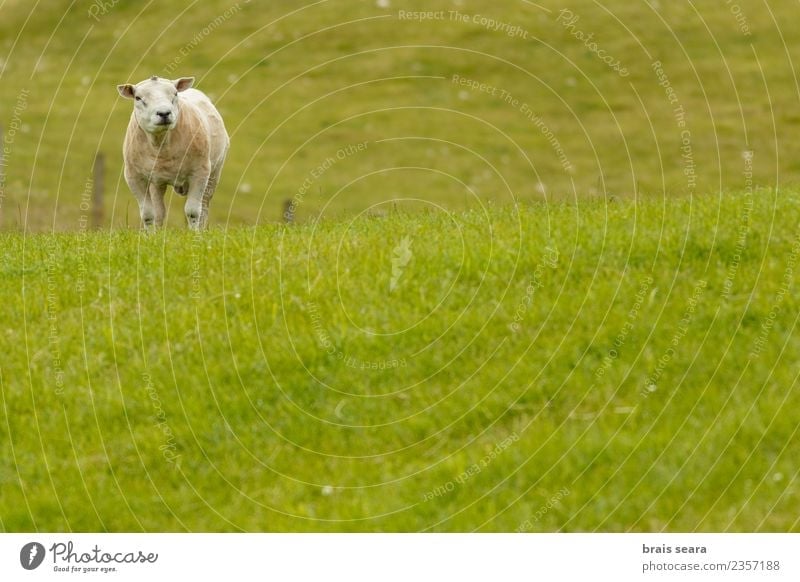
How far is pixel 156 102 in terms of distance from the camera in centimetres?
1622

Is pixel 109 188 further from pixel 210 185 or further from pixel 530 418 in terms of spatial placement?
pixel 530 418

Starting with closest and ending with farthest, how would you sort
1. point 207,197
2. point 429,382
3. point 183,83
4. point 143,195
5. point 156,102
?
point 429,382, point 156,102, point 183,83, point 143,195, point 207,197

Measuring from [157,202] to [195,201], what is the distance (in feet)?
2.98

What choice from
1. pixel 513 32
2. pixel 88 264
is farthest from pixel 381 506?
pixel 513 32

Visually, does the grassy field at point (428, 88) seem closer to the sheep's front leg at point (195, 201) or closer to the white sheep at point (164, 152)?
the white sheep at point (164, 152)

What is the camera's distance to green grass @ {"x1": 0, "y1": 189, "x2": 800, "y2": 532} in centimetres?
917

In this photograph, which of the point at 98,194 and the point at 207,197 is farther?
the point at 98,194

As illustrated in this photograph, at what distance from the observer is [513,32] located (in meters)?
81.6

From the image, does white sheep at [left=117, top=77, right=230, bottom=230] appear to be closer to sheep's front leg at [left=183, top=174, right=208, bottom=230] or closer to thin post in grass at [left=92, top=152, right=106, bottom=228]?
sheep's front leg at [left=183, top=174, right=208, bottom=230]

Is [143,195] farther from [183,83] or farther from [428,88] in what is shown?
[428,88]

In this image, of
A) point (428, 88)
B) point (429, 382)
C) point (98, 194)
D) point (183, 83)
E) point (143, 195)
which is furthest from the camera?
point (428, 88)

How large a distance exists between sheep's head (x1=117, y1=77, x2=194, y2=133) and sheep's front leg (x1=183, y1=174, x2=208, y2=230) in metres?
1.11

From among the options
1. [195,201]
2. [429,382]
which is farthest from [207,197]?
[429,382]

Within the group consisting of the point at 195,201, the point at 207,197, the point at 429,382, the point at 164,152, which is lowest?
the point at 429,382
